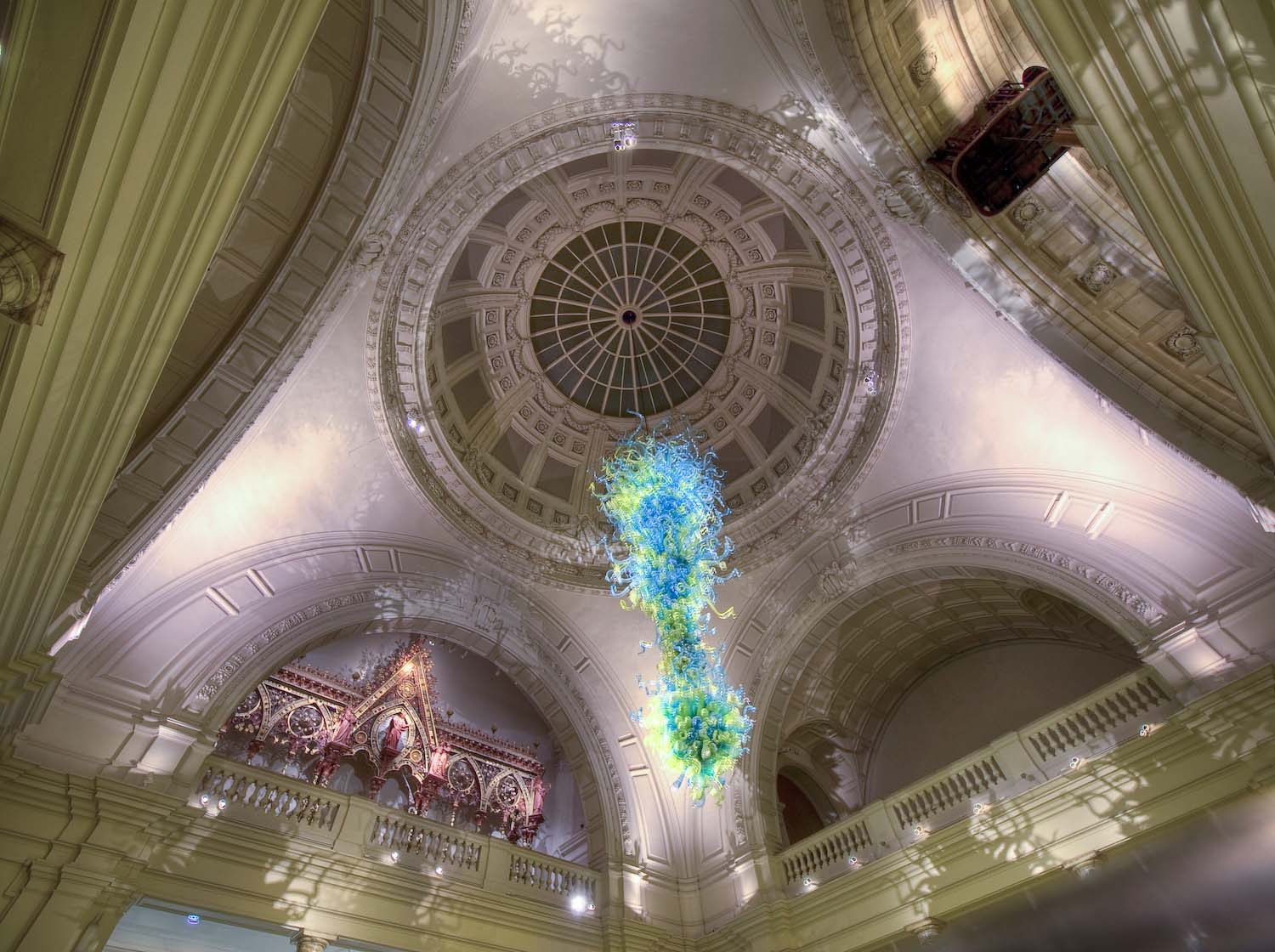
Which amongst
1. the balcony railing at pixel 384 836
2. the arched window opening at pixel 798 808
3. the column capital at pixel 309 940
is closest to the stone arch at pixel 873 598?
the arched window opening at pixel 798 808

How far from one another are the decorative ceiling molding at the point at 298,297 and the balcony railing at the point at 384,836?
125 inches

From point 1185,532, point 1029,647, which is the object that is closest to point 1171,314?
point 1185,532

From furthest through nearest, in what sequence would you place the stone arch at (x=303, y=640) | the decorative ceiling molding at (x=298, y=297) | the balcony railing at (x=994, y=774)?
the balcony railing at (x=994, y=774) < the stone arch at (x=303, y=640) < the decorative ceiling molding at (x=298, y=297)

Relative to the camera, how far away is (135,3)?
272 cm

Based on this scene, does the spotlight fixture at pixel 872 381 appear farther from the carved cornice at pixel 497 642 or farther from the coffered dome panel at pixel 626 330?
Answer: the carved cornice at pixel 497 642

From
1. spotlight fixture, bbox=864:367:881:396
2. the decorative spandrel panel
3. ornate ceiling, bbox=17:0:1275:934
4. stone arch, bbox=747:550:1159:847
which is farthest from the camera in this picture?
the decorative spandrel panel

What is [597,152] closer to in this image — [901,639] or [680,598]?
[680,598]

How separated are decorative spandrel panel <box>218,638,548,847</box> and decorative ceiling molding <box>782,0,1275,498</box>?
33.4ft

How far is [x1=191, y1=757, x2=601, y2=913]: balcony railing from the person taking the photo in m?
8.39

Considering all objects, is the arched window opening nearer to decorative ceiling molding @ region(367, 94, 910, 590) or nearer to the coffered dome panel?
decorative ceiling molding @ region(367, 94, 910, 590)

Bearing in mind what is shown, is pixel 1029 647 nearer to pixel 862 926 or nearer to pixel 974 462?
pixel 974 462

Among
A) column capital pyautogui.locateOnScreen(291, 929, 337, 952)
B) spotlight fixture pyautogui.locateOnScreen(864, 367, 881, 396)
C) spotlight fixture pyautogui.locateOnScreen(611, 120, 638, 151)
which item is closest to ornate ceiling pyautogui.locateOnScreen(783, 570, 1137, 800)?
spotlight fixture pyautogui.locateOnScreen(864, 367, 881, 396)

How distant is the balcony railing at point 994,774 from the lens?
8.34 m

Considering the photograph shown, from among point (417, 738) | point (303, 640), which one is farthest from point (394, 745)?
point (303, 640)
